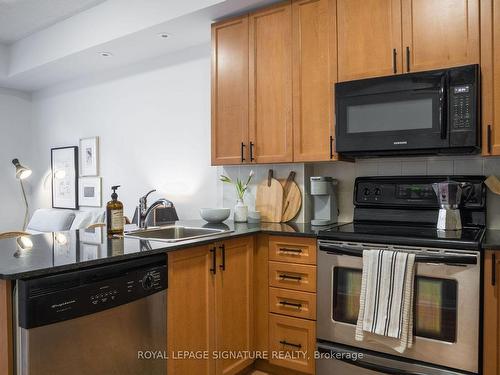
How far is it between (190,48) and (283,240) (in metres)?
2.10

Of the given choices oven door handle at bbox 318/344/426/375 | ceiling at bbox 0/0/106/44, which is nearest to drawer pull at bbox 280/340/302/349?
oven door handle at bbox 318/344/426/375

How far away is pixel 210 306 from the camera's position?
2.06m

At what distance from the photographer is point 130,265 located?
5.24 feet

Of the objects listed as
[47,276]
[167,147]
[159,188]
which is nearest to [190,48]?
[167,147]

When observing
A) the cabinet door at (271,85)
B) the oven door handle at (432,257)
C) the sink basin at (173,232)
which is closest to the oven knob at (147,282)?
the sink basin at (173,232)

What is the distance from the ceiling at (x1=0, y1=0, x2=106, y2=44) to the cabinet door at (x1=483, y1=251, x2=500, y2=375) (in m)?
3.42

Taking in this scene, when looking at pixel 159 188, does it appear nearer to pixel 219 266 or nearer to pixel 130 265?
pixel 219 266

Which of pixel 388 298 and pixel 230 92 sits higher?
pixel 230 92

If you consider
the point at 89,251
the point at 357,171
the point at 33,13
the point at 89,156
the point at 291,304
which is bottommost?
the point at 291,304

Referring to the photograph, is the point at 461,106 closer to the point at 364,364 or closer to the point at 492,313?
the point at 492,313

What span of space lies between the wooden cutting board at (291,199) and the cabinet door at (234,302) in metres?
0.52

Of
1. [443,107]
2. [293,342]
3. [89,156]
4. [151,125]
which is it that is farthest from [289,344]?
[89,156]

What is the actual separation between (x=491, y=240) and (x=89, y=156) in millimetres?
3941

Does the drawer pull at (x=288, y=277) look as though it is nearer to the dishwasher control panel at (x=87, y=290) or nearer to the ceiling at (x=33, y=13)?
the dishwasher control panel at (x=87, y=290)
